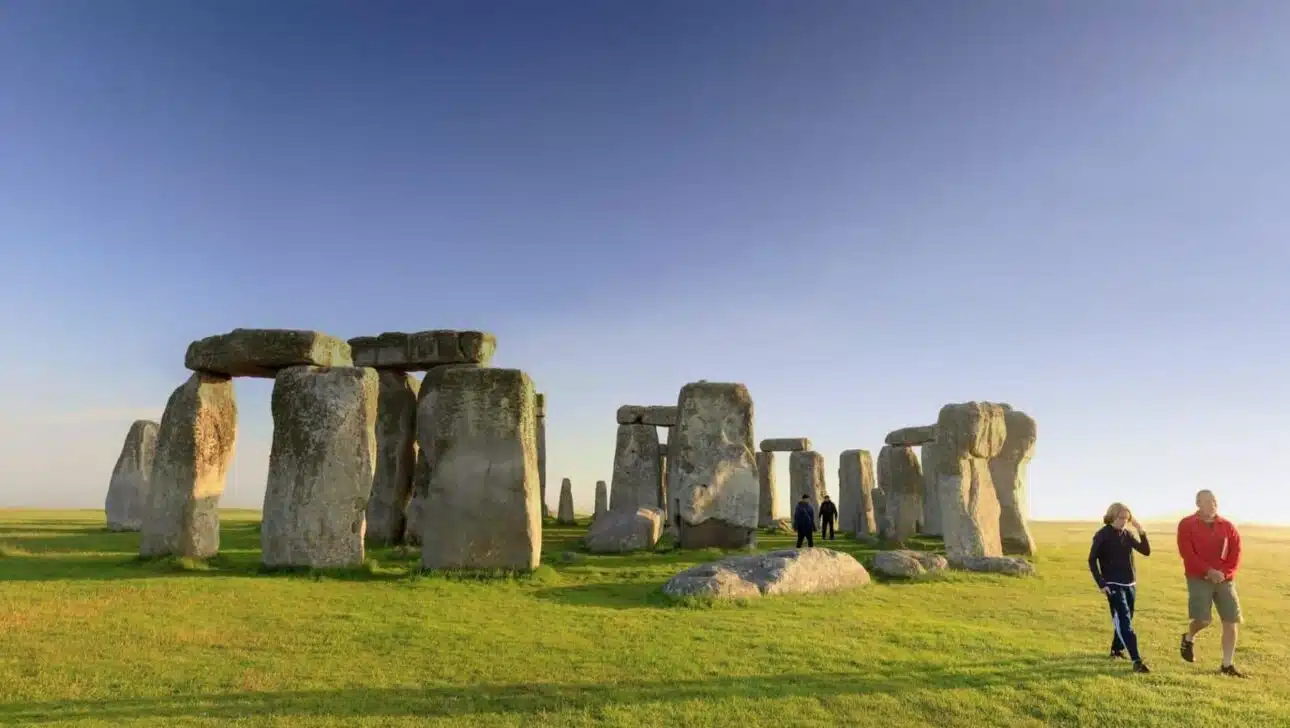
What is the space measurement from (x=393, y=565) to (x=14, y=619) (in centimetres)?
565

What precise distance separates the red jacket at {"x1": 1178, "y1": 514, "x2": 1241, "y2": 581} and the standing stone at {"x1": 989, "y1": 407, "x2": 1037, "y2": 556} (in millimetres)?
10741

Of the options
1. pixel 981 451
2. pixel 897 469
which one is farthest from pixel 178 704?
pixel 897 469

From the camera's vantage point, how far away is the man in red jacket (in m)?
7.82

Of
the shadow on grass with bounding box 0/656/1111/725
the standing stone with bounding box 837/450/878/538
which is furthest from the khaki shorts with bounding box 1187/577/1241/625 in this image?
the standing stone with bounding box 837/450/878/538

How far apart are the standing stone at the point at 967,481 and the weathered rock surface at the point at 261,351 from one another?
1141 cm

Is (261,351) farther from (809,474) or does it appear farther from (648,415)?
(809,474)

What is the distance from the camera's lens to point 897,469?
23.4 metres

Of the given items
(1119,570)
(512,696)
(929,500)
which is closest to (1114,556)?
(1119,570)

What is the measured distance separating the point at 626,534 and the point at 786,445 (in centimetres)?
1230

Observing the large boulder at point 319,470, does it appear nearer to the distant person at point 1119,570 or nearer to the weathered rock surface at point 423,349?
the weathered rock surface at point 423,349

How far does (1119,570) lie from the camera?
26.4ft

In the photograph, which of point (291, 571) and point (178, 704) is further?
point (291, 571)

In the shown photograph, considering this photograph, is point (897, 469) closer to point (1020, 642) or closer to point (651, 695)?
point (1020, 642)

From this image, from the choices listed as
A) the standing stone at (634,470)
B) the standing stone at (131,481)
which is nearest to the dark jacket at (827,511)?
the standing stone at (634,470)
